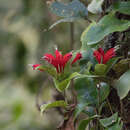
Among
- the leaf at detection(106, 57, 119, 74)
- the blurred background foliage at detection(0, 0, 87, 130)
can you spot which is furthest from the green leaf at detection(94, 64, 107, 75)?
the blurred background foliage at detection(0, 0, 87, 130)

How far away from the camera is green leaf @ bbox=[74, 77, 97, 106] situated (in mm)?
856

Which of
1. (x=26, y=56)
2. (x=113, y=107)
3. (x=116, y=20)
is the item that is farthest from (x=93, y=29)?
(x=26, y=56)

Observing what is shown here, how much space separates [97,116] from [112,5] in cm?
31

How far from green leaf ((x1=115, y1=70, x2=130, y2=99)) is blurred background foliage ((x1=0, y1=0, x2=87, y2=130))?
45.5 inches

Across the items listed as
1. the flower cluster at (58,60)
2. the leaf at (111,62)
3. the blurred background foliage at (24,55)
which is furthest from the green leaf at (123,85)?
the blurred background foliage at (24,55)

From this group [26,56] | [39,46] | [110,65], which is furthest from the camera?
[26,56]

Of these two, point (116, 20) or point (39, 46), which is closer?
point (116, 20)

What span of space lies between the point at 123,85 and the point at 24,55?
62.0 inches

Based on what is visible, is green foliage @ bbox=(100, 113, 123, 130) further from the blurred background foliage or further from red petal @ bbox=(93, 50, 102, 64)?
the blurred background foliage

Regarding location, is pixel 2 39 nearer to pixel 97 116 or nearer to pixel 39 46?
pixel 39 46

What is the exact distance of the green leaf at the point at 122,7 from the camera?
0.81m

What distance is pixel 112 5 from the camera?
2.76ft

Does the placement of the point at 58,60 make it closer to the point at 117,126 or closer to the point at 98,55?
the point at 98,55

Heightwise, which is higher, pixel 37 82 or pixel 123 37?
pixel 123 37
